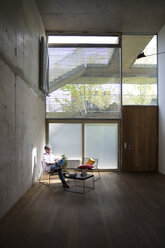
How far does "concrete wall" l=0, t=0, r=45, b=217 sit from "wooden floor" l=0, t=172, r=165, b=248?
0.47 metres

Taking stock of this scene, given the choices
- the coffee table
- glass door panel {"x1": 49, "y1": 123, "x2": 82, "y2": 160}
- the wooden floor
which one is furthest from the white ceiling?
the wooden floor

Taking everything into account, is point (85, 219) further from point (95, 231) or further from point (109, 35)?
point (109, 35)

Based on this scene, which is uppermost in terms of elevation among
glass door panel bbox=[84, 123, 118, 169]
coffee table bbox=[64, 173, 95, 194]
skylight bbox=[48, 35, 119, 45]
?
skylight bbox=[48, 35, 119, 45]

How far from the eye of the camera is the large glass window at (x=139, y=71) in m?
9.00

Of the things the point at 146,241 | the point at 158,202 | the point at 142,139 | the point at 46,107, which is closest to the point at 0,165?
the point at 146,241

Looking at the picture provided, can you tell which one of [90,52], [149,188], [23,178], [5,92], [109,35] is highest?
[109,35]

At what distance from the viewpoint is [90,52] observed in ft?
29.8

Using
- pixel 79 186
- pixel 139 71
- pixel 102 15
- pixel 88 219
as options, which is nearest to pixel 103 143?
pixel 79 186

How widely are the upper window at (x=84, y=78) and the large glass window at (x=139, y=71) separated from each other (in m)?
0.31

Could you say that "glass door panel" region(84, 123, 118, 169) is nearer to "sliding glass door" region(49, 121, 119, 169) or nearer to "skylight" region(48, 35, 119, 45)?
"sliding glass door" region(49, 121, 119, 169)

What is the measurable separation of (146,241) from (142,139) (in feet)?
19.7

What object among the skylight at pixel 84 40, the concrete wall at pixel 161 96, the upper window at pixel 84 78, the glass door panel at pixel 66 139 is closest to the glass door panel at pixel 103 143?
the glass door panel at pixel 66 139

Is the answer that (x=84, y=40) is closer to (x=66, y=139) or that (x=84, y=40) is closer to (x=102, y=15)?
(x=102, y=15)

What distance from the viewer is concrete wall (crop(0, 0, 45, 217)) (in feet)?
13.1
